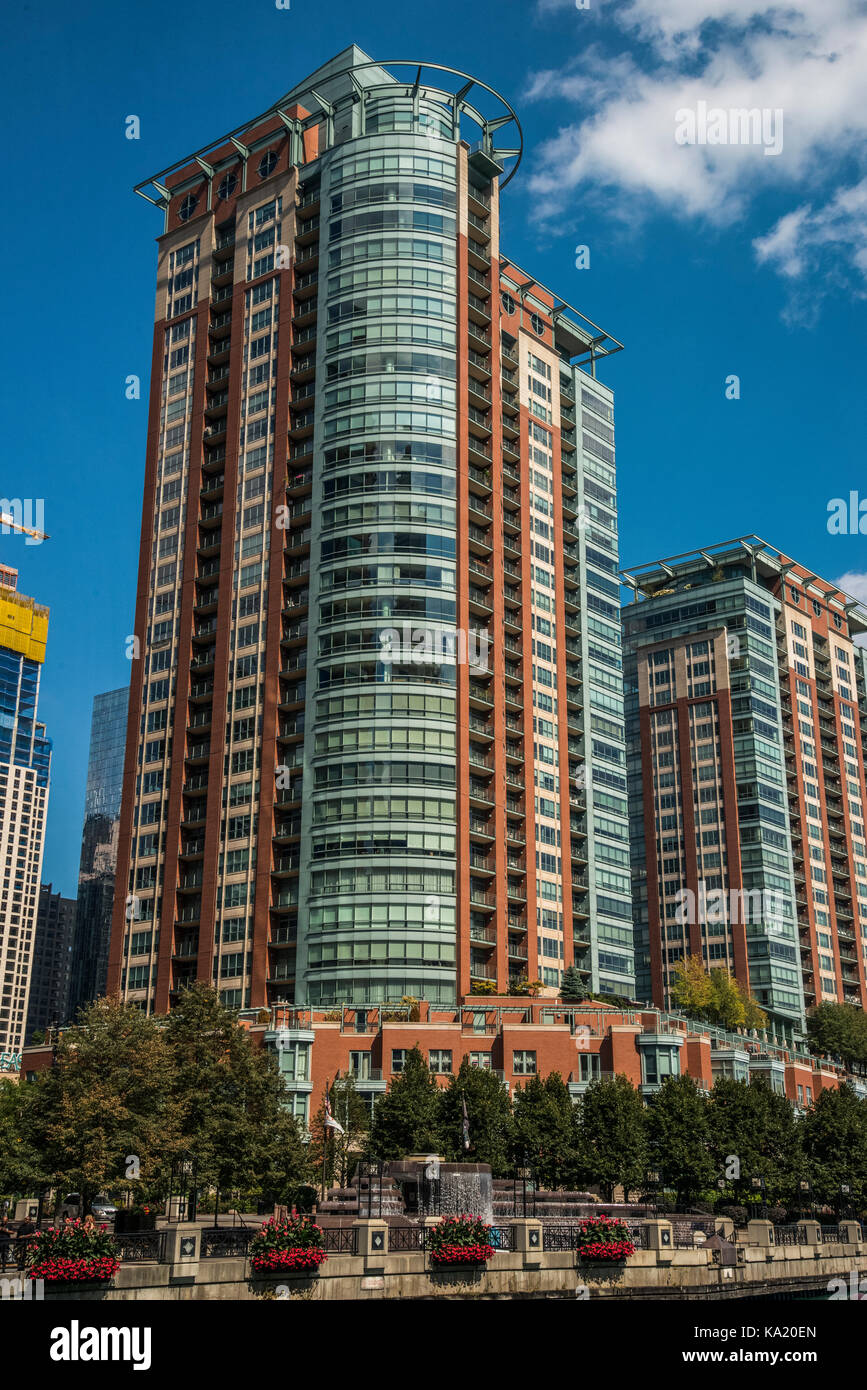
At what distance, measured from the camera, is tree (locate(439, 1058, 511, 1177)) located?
74812mm

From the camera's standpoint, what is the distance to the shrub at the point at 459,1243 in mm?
36188

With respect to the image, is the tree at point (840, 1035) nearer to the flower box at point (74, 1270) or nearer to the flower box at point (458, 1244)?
the flower box at point (458, 1244)

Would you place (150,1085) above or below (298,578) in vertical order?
below

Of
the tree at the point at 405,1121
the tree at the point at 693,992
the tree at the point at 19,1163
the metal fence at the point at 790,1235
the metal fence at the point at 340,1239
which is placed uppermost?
the tree at the point at 693,992

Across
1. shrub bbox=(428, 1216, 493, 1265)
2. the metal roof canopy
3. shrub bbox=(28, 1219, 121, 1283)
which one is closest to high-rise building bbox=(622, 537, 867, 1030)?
the metal roof canopy

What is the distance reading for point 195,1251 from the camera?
3306 cm

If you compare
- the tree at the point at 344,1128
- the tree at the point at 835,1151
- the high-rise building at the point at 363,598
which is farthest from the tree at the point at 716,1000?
the tree at the point at 344,1128

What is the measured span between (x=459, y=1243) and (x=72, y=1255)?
10.6 m

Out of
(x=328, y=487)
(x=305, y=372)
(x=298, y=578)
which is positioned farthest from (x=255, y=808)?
(x=305, y=372)

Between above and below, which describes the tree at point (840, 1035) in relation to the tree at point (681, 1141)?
above

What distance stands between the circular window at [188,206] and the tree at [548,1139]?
92.7 metres

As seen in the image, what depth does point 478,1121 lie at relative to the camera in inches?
2977

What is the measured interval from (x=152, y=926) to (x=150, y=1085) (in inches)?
2084
